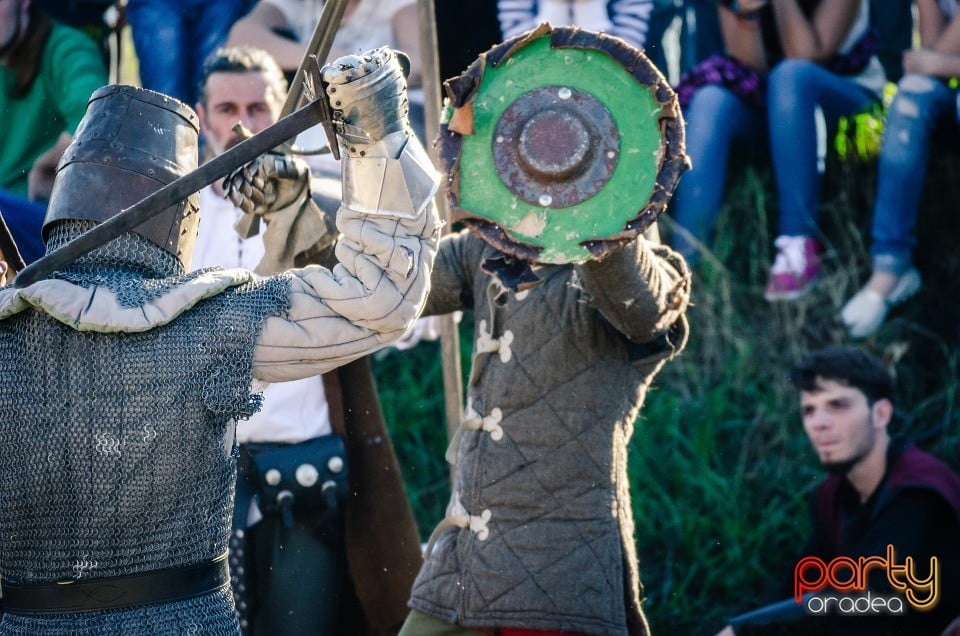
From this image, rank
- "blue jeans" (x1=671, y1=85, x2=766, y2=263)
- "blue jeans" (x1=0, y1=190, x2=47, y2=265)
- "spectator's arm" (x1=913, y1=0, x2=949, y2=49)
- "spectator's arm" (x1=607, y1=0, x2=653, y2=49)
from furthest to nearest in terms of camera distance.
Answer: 1. "blue jeans" (x1=671, y1=85, x2=766, y2=263)
2. "spectator's arm" (x1=607, y1=0, x2=653, y2=49)
3. "spectator's arm" (x1=913, y1=0, x2=949, y2=49)
4. "blue jeans" (x1=0, y1=190, x2=47, y2=265)

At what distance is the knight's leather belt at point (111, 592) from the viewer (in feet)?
8.82

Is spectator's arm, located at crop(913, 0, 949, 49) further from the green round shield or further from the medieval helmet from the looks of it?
the medieval helmet

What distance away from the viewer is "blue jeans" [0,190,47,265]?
4.41 metres

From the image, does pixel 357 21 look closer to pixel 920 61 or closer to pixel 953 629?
pixel 920 61

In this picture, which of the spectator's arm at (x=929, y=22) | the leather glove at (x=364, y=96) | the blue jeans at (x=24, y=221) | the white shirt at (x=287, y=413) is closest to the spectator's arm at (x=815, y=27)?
the spectator's arm at (x=929, y=22)

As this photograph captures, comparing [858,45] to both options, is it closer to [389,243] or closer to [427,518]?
[427,518]

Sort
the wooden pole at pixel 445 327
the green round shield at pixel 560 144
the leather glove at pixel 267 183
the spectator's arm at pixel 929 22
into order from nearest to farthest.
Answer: the green round shield at pixel 560 144, the leather glove at pixel 267 183, the wooden pole at pixel 445 327, the spectator's arm at pixel 929 22

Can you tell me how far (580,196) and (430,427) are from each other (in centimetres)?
292

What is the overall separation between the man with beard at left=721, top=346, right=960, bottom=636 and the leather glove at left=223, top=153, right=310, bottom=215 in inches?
94.5

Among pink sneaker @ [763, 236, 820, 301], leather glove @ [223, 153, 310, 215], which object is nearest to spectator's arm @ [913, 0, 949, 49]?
pink sneaker @ [763, 236, 820, 301]

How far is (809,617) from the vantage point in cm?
496

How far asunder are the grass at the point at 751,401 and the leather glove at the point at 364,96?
290cm

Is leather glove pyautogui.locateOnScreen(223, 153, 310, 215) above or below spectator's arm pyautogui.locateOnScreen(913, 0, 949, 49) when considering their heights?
below

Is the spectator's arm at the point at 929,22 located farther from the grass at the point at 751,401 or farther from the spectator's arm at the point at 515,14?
the spectator's arm at the point at 515,14
